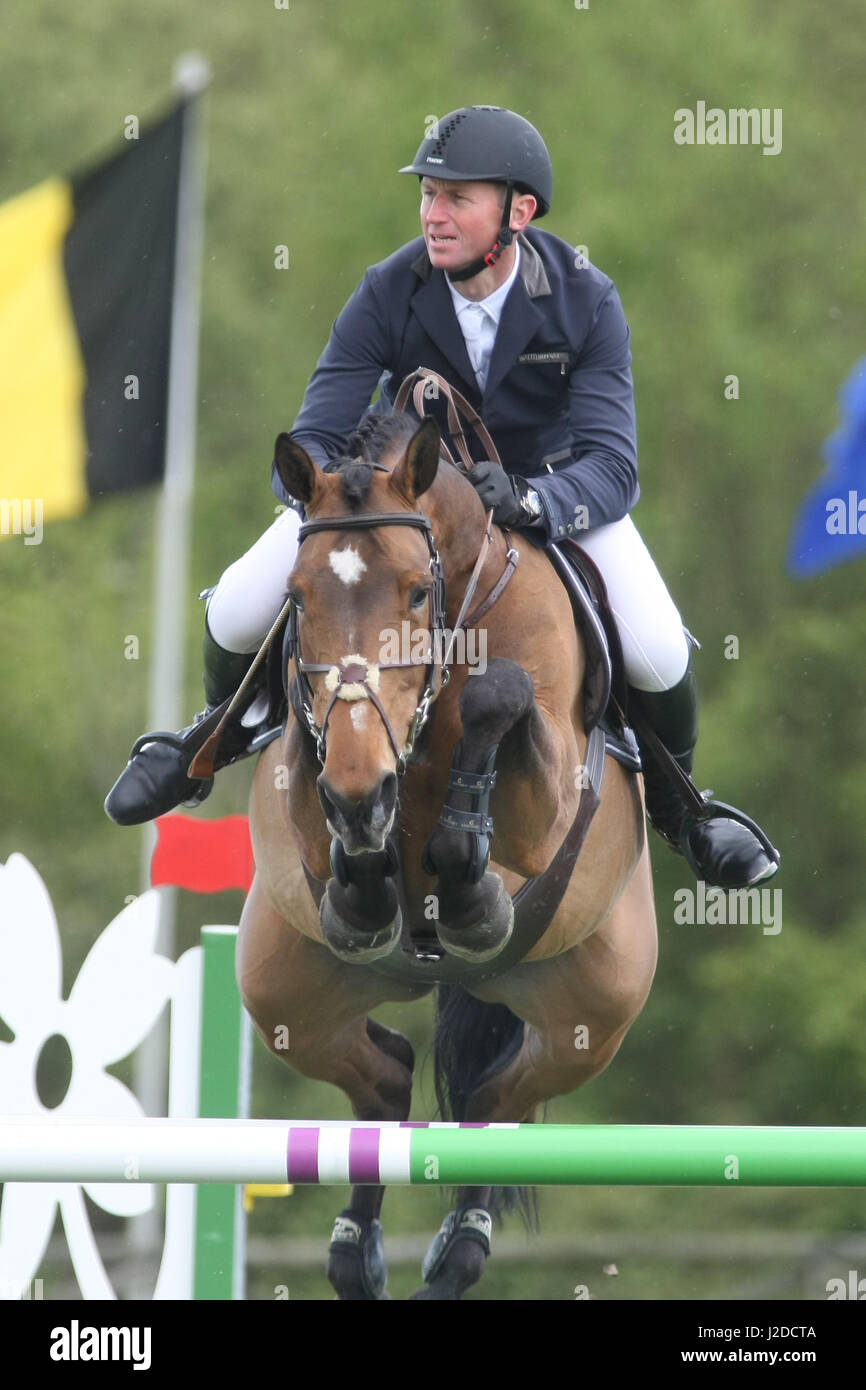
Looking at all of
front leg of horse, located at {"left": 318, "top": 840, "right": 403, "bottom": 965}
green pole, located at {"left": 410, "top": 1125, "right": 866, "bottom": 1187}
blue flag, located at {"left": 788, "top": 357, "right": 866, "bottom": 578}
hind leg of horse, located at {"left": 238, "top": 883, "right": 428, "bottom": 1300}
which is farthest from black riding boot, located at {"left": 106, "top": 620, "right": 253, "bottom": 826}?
blue flag, located at {"left": 788, "top": 357, "right": 866, "bottom": 578}

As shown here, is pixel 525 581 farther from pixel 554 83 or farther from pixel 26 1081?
pixel 554 83

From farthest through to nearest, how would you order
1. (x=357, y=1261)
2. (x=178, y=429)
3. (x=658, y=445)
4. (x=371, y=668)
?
(x=658, y=445)
(x=178, y=429)
(x=357, y=1261)
(x=371, y=668)

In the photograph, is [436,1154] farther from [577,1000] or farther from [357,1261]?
[357,1261]

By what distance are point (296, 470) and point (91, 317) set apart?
5.20m

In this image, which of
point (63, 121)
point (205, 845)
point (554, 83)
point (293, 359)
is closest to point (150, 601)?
point (293, 359)

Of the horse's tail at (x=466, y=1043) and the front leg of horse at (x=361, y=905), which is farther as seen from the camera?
the horse's tail at (x=466, y=1043)

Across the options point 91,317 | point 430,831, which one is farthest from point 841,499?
point 430,831

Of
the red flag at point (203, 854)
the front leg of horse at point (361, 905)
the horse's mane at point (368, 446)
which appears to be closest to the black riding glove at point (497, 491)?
the horse's mane at point (368, 446)

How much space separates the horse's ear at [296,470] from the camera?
367cm

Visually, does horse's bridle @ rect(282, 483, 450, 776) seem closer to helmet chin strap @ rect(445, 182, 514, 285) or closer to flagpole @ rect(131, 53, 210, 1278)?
helmet chin strap @ rect(445, 182, 514, 285)

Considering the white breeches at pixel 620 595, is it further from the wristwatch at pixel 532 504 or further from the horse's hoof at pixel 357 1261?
the horse's hoof at pixel 357 1261

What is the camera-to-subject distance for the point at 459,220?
426 cm

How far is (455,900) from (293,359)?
10505 millimetres

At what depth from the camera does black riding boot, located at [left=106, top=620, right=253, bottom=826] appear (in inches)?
192
